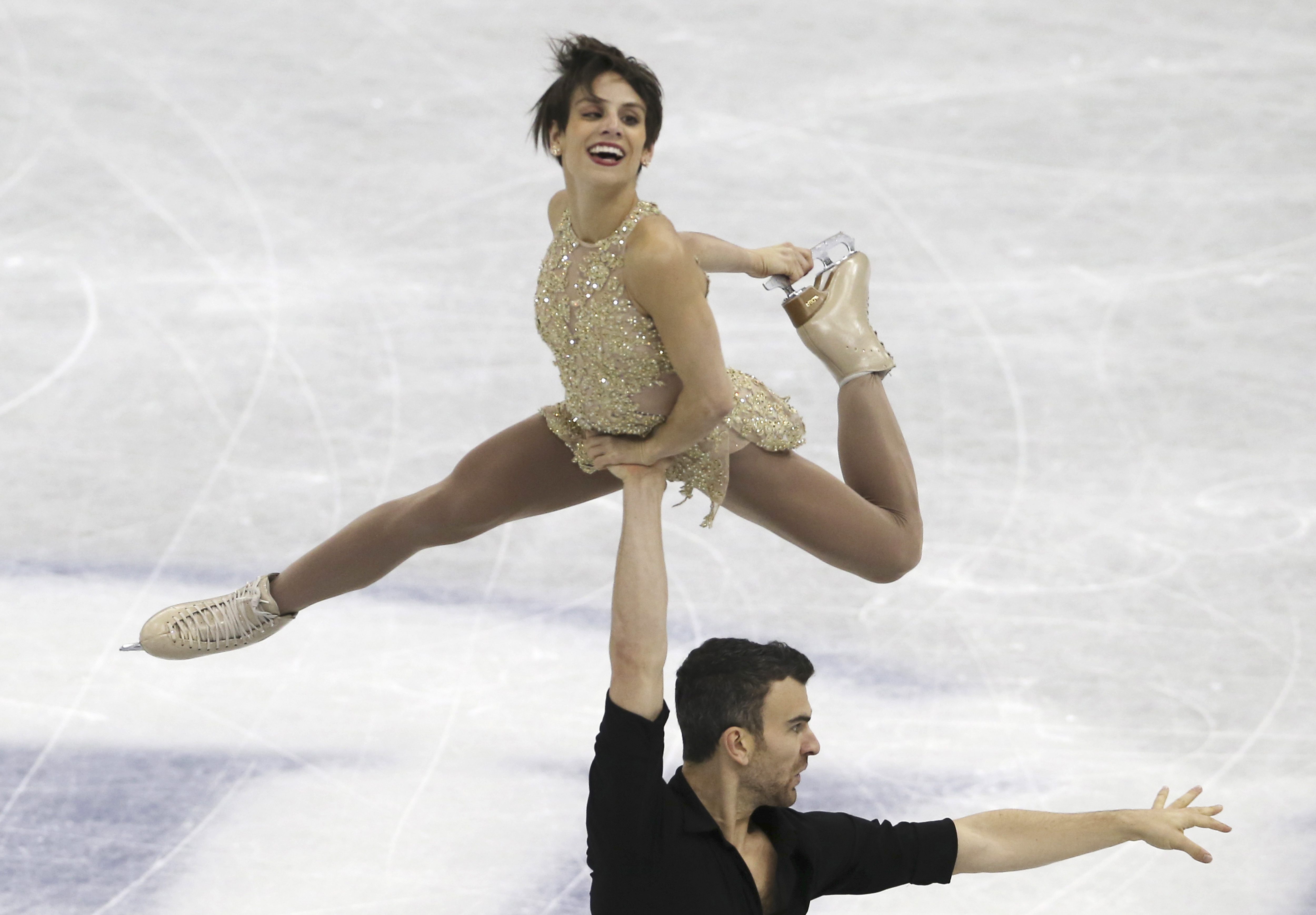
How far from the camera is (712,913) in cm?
257

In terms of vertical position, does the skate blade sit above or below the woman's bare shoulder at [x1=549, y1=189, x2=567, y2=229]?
above

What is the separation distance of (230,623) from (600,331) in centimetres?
127

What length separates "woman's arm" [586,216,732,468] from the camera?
106 inches

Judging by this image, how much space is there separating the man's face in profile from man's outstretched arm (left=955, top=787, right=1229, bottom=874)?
1.19 feet

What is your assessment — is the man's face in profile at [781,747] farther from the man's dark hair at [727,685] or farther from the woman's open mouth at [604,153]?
the woman's open mouth at [604,153]

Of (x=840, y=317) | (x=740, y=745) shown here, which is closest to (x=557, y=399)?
(x=840, y=317)

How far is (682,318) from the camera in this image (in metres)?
2.70

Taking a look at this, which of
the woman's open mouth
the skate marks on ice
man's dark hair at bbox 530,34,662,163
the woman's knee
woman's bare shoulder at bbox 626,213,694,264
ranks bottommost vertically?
the skate marks on ice

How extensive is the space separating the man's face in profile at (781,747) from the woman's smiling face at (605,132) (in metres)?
0.98

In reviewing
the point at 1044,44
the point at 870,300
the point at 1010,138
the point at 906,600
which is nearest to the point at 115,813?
the point at 906,600

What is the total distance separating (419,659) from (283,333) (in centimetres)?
199

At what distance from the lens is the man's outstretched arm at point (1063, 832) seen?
8.93 ft

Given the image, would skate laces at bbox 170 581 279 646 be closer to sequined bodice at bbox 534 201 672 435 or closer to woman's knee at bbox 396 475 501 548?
woman's knee at bbox 396 475 501 548

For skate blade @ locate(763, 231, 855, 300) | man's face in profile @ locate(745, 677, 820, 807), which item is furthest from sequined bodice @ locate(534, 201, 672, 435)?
skate blade @ locate(763, 231, 855, 300)
